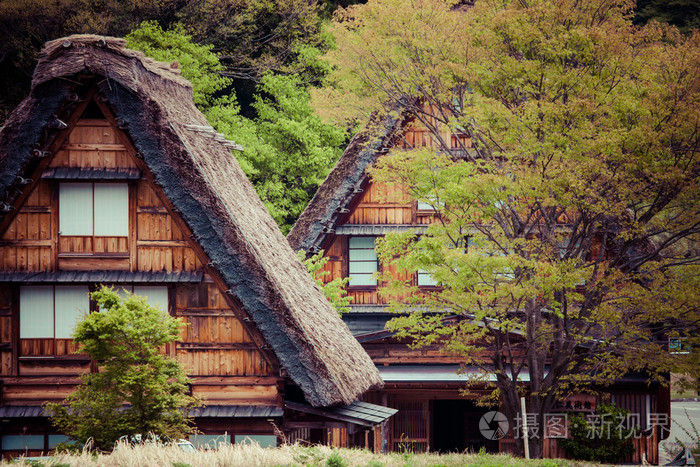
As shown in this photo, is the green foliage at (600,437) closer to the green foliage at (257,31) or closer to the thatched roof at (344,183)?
the thatched roof at (344,183)

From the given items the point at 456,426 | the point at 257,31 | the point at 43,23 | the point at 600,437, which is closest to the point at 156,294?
the point at 600,437

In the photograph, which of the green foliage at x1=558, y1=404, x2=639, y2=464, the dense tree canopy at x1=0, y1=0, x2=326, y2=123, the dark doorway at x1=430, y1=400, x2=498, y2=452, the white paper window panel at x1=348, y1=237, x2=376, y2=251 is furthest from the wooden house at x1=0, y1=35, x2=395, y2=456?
the dense tree canopy at x1=0, y1=0, x2=326, y2=123

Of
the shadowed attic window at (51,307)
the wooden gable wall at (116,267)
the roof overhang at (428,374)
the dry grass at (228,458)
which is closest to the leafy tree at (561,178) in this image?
the roof overhang at (428,374)

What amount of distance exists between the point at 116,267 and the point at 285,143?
58.9 ft

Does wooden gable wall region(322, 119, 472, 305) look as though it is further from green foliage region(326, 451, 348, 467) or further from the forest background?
green foliage region(326, 451, 348, 467)

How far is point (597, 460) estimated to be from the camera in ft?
76.2

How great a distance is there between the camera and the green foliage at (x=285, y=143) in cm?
3243

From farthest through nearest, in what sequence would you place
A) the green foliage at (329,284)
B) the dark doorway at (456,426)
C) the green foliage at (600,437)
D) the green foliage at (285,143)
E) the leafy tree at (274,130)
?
the green foliage at (285,143) < the leafy tree at (274,130) < the dark doorway at (456,426) < the green foliage at (329,284) < the green foliage at (600,437)

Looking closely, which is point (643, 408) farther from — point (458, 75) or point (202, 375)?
point (202, 375)

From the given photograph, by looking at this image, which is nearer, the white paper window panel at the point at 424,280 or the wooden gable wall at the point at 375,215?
the wooden gable wall at the point at 375,215

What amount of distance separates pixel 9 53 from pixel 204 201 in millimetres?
21105

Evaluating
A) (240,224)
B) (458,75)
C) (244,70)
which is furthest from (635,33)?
(244,70)

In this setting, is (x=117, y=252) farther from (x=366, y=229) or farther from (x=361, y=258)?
(x=361, y=258)

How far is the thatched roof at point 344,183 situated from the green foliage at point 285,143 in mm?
6237
